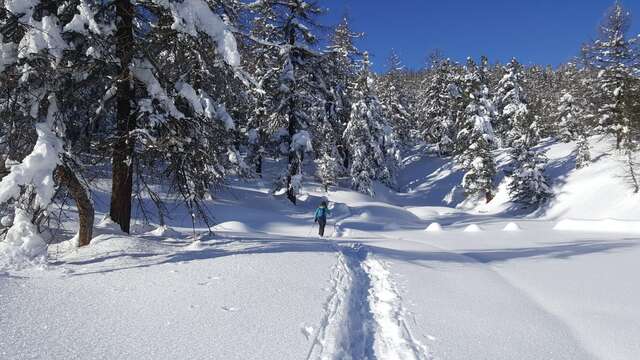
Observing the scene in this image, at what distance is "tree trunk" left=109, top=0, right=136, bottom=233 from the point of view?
8.79m

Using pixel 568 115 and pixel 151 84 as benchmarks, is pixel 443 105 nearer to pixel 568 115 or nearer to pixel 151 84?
pixel 568 115

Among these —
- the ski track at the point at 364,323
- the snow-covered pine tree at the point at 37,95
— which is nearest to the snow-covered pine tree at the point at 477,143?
the ski track at the point at 364,323

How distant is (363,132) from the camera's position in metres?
40.9

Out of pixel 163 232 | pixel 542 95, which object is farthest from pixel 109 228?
pixel 542 95

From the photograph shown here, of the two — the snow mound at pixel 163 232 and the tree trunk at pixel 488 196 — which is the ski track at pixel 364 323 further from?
the tree trunk at pixel 488 196

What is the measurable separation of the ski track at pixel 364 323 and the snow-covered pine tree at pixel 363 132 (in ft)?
101

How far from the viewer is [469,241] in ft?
57.9

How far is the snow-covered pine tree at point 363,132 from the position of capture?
40219 millimetres

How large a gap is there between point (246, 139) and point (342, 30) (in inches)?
544

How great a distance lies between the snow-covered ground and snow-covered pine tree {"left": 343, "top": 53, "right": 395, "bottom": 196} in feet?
86.0

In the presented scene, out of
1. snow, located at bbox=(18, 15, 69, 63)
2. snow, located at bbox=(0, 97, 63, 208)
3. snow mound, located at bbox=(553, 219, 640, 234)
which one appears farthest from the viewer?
snow mound, located at bbox=(553, 219, 640, 234)

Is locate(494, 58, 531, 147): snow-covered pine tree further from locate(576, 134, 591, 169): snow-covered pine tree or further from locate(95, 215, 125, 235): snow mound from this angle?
locate(95, 215, 125, 235): snow mound

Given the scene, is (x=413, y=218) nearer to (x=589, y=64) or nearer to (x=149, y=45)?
(x=589, y=64)

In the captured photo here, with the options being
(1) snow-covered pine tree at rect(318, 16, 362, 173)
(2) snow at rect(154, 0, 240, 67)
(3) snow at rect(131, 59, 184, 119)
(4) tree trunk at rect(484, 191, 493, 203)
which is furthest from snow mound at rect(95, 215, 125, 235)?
(4) tree trunk at rect(484, 191, 493, 203)
